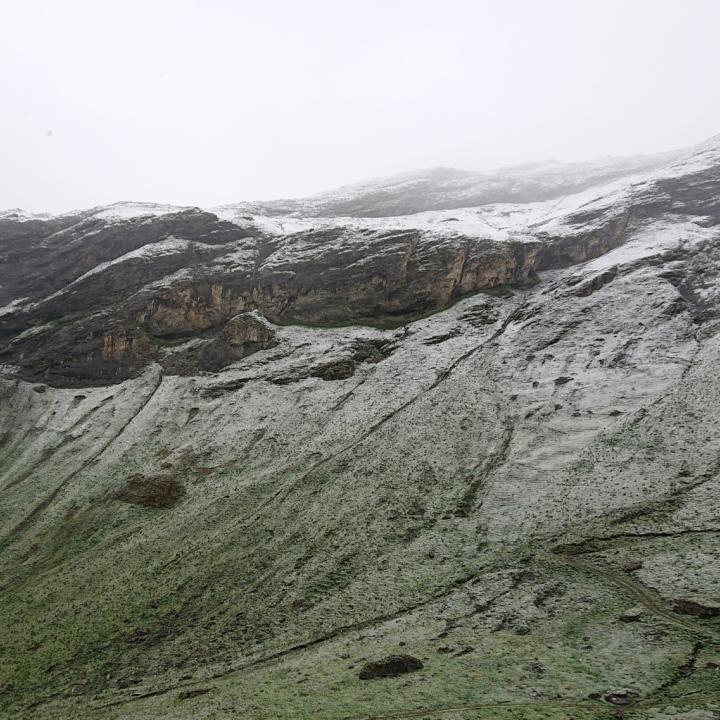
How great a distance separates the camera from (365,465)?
4512cm

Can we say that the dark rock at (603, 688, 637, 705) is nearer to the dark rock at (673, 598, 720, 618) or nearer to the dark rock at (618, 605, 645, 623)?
the dark rock at (618, 605, 645, 623)

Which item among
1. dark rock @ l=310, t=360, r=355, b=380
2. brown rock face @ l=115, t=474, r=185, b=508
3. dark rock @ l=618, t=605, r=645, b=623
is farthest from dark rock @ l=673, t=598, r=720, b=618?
dark rock @ l=310, t=360, r=355, b=380

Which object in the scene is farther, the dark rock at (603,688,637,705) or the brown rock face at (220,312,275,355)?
the brown rock face at (220,312,275,355)

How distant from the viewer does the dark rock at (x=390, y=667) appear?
21.7 metres

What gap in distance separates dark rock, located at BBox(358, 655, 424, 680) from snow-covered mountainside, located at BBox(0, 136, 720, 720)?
141mm

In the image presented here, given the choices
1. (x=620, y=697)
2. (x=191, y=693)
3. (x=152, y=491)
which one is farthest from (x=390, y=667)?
(x=152, y=491)

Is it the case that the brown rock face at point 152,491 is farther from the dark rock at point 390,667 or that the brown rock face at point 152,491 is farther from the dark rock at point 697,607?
the dark rock at point 697,607

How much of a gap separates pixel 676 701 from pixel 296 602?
66.0 feet

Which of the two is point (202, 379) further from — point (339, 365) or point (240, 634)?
point (240, 634)

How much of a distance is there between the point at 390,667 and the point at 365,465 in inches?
926

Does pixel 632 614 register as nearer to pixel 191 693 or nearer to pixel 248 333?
pixel 191 693

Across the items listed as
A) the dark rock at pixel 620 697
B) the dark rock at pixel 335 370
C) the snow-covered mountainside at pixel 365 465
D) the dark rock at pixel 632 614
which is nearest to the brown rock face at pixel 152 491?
the snow-covered mountainside at pixel 365 465

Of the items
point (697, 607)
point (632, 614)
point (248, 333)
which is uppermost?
point (248, 333)

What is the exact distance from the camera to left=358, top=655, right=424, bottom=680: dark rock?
2169 cm
